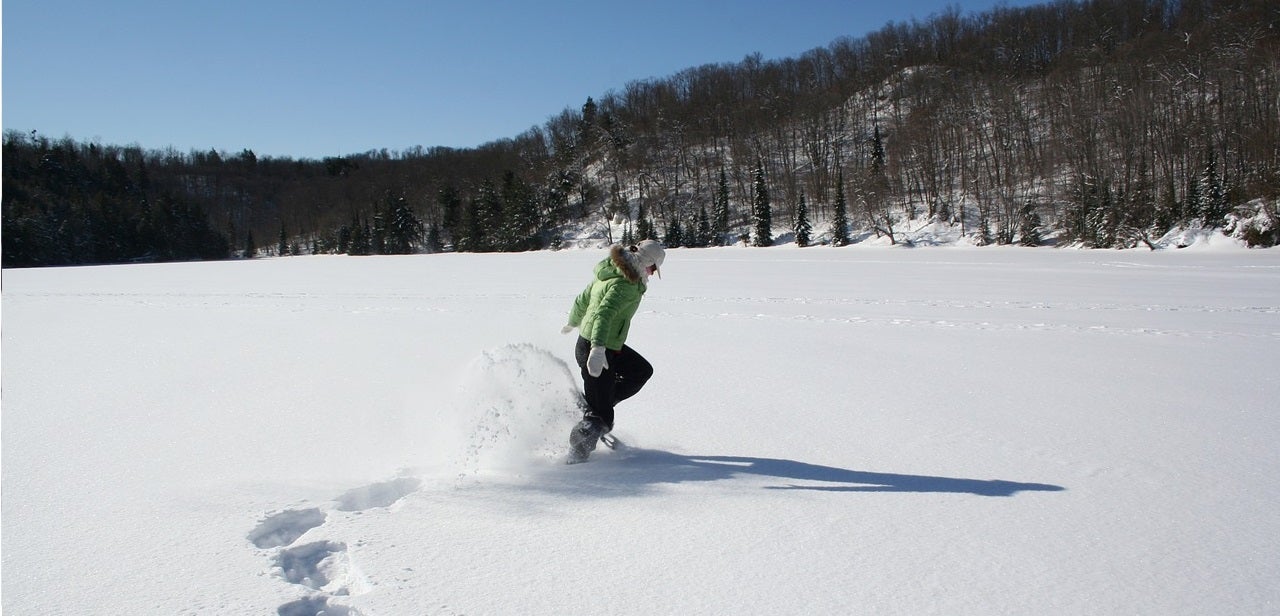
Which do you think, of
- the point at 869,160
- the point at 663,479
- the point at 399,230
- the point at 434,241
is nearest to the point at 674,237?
the point at 869,160

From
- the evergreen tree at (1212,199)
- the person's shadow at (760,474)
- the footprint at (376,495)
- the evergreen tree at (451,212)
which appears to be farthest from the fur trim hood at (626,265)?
the evergreen tree at (451,212)

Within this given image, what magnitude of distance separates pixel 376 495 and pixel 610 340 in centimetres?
149

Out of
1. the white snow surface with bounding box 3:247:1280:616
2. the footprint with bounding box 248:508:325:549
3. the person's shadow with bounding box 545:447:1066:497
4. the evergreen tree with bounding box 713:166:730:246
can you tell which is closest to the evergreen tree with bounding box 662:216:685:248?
the evergreen tree with bounding box 713:166:730:246

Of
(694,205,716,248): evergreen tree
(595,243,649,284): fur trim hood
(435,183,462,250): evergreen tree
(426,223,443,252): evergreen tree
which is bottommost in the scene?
(595,243,649,284): fur trim hood

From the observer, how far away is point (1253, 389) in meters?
5.71

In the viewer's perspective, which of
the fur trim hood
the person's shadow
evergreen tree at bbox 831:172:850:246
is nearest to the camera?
the person's shadow

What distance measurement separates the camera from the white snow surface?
2.54m

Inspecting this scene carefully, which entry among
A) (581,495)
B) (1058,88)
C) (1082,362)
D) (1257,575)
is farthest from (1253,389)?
(1058,88)

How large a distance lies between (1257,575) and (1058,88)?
68.1m

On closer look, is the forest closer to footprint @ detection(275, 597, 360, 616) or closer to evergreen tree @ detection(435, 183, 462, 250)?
evergreen tree @ detection(435, 183, 462, 250)

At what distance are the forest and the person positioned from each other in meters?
35.4

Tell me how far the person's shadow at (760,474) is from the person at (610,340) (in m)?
0.23

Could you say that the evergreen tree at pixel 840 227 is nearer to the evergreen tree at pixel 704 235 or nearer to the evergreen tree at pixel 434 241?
the evergreen tree at pixel 704 235

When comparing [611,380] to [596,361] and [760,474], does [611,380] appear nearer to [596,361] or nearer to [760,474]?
[596,361]
